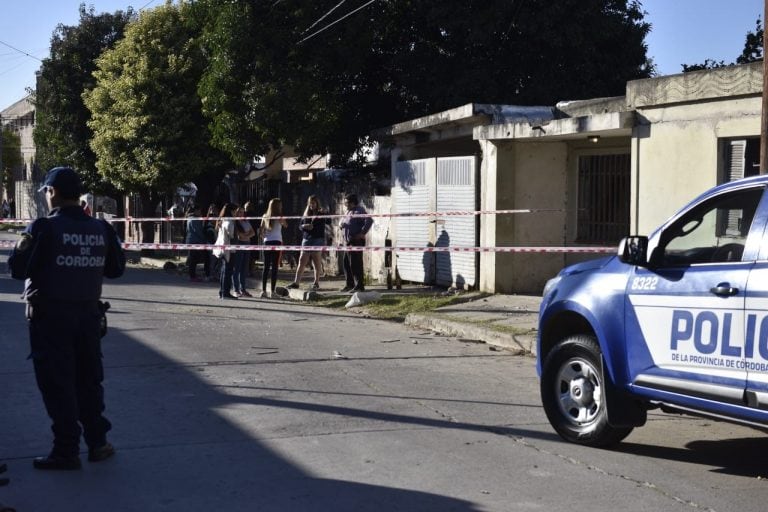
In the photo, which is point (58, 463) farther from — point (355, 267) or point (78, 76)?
point (78, 76)

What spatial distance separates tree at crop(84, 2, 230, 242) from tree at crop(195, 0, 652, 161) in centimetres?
523

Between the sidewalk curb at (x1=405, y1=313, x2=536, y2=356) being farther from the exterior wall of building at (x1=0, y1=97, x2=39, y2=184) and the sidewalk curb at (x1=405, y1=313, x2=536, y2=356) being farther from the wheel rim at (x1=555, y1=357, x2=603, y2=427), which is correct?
the exterior wall of building at (x1=0, y1=97, x2=39, y2=184)

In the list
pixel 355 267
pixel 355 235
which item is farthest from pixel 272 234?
pixel 355 267

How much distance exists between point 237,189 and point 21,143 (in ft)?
164

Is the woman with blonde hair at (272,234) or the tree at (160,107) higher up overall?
the tree at (160,107)

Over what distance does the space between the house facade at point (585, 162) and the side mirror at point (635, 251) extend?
233 inches

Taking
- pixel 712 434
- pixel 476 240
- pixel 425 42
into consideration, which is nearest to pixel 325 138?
pixel 425 42

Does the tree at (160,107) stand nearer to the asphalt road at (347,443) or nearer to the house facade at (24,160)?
the asphalt road at (347,443)

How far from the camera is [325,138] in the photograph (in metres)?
22.2

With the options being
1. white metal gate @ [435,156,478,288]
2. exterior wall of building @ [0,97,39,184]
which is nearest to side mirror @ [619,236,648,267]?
white metal gate @ [435,156,478,288]

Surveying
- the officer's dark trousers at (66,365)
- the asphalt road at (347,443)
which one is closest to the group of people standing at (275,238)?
the asphalt road at (347,443)

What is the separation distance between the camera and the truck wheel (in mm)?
6680

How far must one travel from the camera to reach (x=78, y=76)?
115 feet

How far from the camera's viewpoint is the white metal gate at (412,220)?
18188 mm
